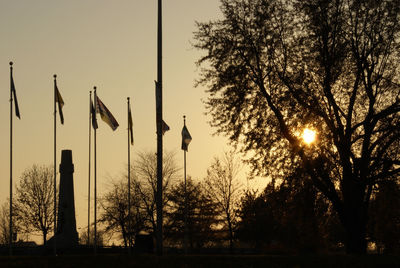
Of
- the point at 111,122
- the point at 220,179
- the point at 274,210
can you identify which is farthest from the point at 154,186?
the point at 274,210

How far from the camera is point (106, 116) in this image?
49.3m

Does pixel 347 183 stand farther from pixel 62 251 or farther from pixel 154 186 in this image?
pixel 154 186

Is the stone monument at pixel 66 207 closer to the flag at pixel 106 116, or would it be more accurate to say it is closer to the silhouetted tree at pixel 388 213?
the flag at pixel 106 116

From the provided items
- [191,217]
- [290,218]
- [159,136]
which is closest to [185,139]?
[290,218]

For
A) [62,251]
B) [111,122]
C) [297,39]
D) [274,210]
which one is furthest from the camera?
[62,251]

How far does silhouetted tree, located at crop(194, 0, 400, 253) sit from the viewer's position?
35.2 metres

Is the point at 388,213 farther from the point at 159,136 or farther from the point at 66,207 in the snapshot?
the point at 66,207

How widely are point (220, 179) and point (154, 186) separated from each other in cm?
805

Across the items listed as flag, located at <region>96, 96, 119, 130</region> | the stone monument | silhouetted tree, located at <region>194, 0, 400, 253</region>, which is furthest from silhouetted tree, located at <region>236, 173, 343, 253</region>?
the stone monument

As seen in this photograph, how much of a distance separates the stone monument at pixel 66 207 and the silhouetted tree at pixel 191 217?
17001 mm

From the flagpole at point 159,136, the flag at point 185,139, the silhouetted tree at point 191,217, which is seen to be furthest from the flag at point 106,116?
the silhouetted tree at point 191,217

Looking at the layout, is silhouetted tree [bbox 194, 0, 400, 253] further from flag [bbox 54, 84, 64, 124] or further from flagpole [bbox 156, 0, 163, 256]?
flag [bbox 54, 84, 64, 124]

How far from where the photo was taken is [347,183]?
1396 inches

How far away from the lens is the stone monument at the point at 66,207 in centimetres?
6438
